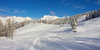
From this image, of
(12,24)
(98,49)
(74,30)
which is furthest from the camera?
(12,24)

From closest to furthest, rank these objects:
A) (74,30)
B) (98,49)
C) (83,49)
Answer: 1. (98,49)
2. (83,49)
3. (74,30)

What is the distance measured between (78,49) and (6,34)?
25062 millimetres

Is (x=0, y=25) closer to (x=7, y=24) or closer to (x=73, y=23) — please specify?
(x=7, y=24)

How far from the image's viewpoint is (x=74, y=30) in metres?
19.7

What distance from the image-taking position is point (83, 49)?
17.1ft

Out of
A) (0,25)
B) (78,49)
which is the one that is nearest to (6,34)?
(0,25)

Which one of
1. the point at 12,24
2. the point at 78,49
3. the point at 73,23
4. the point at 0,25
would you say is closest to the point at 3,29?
the point at 0,25

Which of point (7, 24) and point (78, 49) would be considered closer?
point (78, 49)

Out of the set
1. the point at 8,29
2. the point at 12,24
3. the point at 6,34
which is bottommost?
the point at 6,34

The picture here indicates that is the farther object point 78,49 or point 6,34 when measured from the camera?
point 6,34

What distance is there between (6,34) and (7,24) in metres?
3.48

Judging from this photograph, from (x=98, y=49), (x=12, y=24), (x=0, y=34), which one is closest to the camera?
(x=98, y=49)

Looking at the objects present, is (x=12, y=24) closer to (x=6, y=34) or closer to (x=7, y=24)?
(x=7, y=24)

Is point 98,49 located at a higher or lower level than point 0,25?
lower
